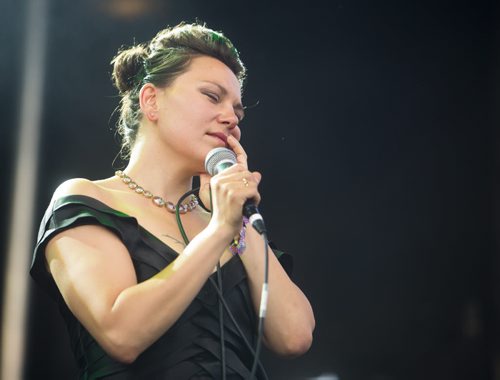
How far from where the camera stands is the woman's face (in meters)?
1.42

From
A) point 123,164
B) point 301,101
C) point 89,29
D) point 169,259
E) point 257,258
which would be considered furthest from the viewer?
point 301,101

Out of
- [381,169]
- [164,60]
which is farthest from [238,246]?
[381,169]

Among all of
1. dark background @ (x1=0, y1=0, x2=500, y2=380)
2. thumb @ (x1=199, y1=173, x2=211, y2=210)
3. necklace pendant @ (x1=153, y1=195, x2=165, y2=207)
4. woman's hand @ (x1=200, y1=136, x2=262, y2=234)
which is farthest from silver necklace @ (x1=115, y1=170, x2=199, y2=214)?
dark background @ (x1=0, y1=0, x2=500, y2=380)

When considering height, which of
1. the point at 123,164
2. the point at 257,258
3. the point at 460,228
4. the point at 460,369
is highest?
the point at 123,164

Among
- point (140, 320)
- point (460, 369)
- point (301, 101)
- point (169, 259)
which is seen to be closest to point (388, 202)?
point (301, 101)

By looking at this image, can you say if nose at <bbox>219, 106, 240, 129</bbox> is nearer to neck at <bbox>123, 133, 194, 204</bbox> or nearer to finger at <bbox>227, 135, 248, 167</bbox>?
finger at <bbox>227, 135, 248, 167</bbox>

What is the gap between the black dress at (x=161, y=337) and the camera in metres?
1.22

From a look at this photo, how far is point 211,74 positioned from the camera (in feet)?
4.92

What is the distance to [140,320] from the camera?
3.57 feet

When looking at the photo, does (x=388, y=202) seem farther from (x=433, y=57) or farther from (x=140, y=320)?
(x=140, y=320)

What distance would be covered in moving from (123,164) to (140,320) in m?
1.43

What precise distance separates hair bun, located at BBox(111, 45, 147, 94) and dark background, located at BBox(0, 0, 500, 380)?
33.6 inches

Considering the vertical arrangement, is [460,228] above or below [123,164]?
below

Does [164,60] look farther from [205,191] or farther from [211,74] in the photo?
[205,191]
